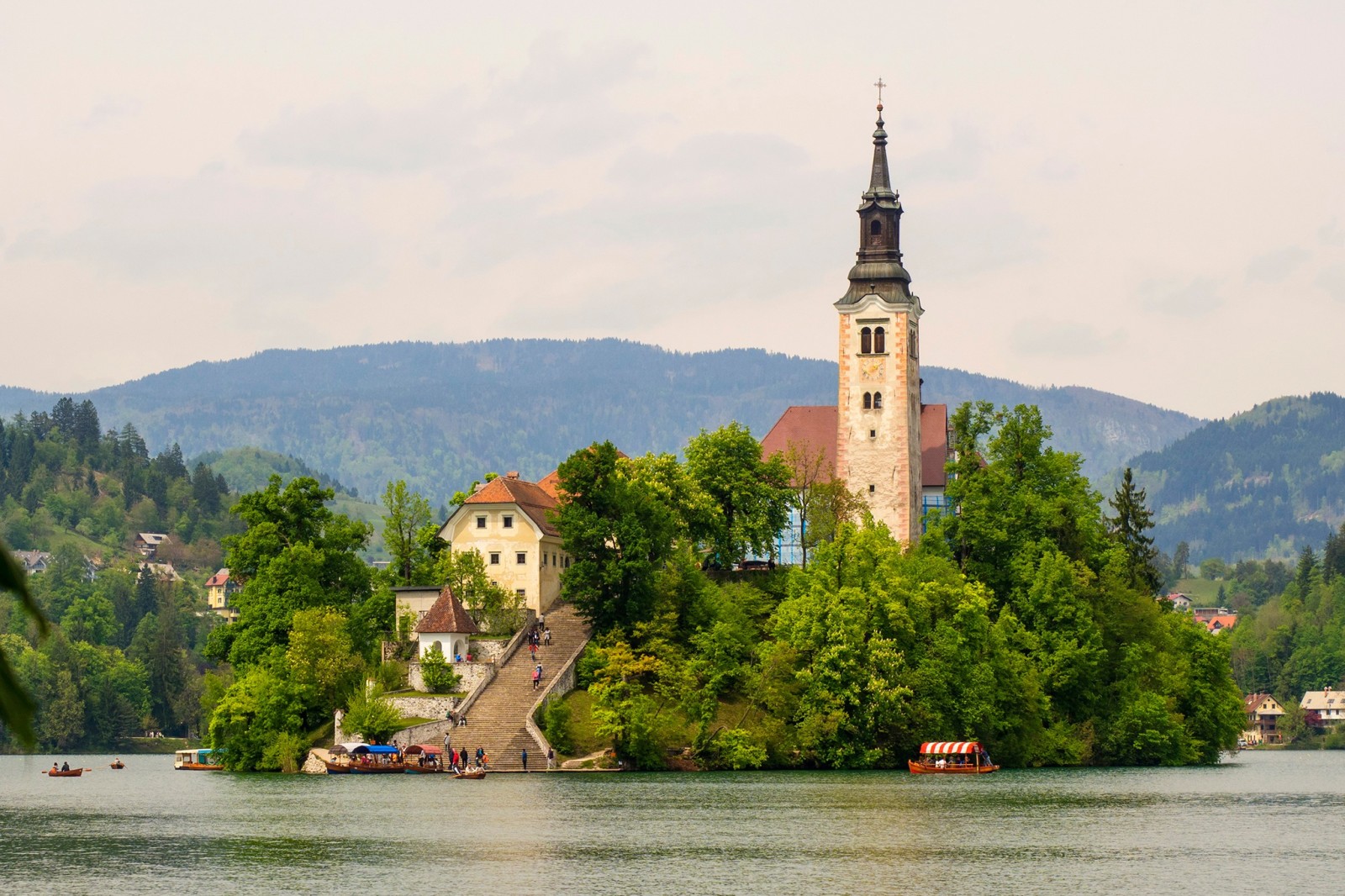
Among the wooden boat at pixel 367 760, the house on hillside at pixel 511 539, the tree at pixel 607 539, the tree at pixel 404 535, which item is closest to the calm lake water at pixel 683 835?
the wooden boat at pixel 367 760

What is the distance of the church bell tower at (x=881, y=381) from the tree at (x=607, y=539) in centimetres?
1957

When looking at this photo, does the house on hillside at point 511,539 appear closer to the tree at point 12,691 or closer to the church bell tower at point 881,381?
the church bell tower at point 881,381

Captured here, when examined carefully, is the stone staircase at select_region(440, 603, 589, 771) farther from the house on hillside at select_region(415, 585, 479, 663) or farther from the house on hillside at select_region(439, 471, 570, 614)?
the house on hillside at select_region(439, 471, 570, 614)

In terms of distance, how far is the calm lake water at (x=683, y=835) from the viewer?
42031mm

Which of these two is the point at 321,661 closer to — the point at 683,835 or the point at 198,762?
the point at 198,762

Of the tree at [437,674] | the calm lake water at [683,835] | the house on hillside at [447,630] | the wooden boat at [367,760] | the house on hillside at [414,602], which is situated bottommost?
the calm lake water at [683,835]

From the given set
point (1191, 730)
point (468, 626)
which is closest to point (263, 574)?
point (468, 626)

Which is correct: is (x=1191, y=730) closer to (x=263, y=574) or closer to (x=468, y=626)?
(x=468, y=626)

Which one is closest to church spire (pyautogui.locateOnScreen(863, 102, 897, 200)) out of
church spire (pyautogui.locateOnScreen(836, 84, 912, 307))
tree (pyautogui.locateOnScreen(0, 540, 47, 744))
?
church spire (pyautogui.locateOnScreen(836, 84, 912, 307))

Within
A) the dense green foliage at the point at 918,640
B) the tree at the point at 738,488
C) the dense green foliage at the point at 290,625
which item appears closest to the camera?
the dense green foliage at the point at 918,640

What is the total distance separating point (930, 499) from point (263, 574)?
4219 cm

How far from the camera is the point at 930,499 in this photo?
11706cm

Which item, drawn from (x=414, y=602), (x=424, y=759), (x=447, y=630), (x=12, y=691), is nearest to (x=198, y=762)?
(x=414, y=602)

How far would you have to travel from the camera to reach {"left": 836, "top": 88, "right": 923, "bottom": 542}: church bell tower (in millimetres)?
110562
